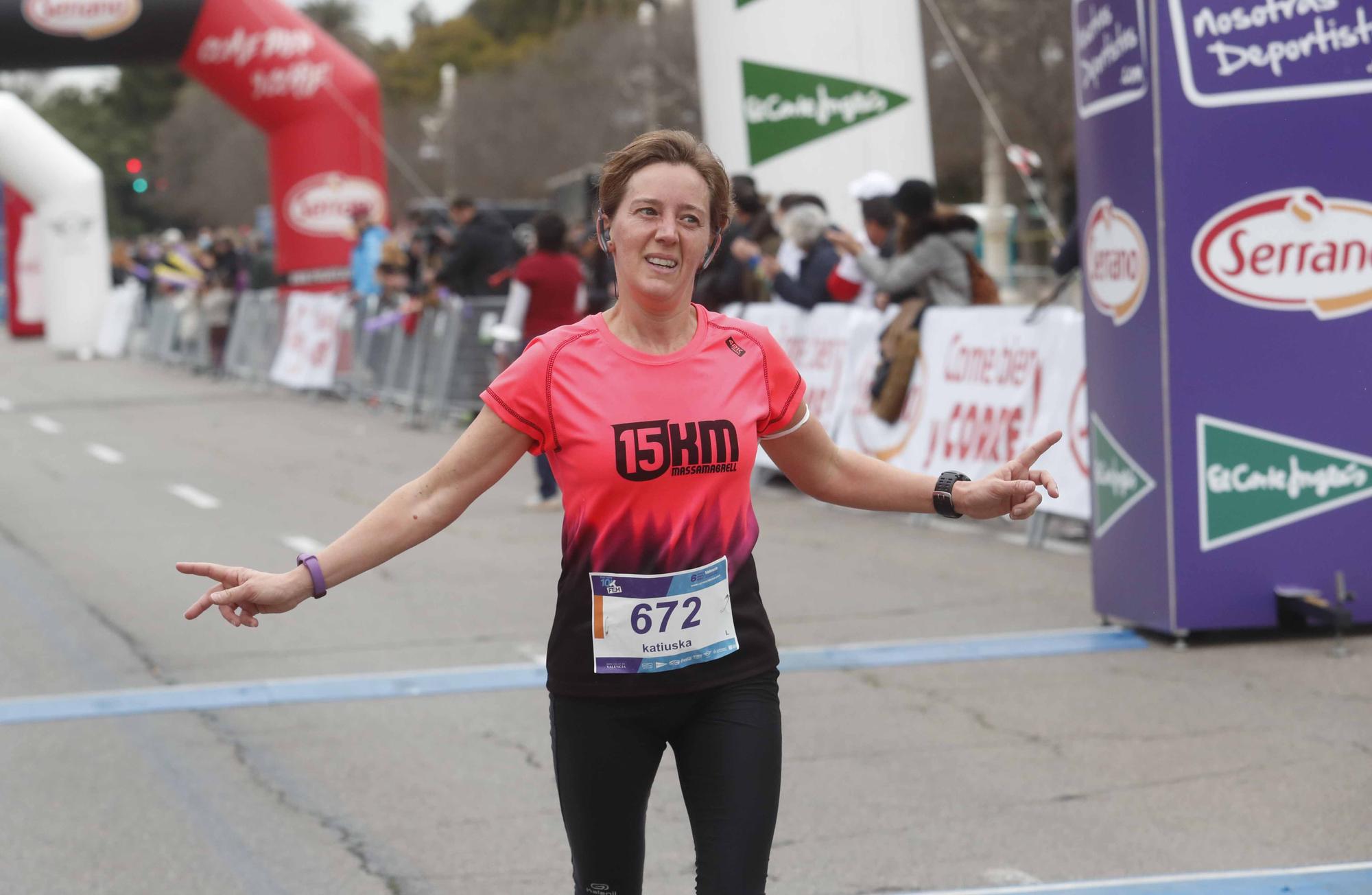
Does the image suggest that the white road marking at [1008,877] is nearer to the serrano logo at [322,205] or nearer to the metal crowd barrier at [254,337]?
the metal crowd barrier at [254,337]

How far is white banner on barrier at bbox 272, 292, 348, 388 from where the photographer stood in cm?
2397

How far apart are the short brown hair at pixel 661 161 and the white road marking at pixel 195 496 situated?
35.5 ft

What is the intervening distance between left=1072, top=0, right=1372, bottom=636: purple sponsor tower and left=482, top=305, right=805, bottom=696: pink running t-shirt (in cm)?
471

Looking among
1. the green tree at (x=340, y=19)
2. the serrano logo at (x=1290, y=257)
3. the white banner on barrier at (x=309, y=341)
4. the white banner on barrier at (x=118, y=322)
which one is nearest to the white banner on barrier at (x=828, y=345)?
the serrano logo at (x=1290, y=257)

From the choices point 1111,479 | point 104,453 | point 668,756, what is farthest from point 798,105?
point 668,756

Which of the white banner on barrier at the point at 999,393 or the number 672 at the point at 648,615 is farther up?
the number 672 at the point at 648,615

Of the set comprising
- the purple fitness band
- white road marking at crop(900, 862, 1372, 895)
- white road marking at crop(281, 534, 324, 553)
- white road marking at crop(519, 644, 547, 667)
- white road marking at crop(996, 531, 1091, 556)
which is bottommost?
white road marking at crop(996, 531, 1091, 556)

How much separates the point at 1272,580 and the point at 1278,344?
97 centimetres

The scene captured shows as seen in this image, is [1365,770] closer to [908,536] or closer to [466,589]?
[466,589]

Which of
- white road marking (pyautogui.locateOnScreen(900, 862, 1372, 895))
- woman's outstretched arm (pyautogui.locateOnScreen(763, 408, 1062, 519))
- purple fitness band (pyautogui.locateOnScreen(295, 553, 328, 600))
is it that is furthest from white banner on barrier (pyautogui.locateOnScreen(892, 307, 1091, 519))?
purple fitness band (pyautogui.locateOnScreen(295, 553, 328, 600))

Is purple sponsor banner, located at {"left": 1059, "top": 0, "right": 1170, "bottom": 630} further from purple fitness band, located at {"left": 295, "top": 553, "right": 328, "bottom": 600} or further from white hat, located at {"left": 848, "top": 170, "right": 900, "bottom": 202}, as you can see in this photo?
purple fitness band, located at {"left": 295, "top": 553, "right": 328, "bottom": 600}

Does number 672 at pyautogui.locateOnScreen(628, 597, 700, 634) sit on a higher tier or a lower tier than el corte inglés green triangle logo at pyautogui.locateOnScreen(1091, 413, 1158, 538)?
higher

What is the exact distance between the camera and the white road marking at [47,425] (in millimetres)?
20766

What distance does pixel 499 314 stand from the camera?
19500 millimetres
